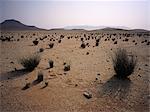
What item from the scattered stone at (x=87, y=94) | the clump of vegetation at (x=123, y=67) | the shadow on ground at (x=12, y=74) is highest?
the clump of vegetation at (x=123, y=67)

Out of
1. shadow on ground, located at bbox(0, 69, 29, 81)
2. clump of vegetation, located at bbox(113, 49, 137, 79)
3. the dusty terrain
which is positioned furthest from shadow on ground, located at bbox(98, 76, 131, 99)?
shadow on ground, located at bbox(0, 69, 29, 81)

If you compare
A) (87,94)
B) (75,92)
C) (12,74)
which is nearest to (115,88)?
(87,94)

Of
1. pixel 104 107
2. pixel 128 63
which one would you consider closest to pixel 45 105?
pixel 104 107

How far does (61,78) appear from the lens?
34.8 ft

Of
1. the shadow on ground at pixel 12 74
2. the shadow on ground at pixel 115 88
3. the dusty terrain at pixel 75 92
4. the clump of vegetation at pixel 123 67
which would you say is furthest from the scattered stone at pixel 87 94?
the shadow on ground at pixel 12 74

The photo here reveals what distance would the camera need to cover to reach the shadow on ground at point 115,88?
27.3ft

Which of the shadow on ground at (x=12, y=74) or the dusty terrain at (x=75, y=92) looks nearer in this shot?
the dusty terrain at (x=75, y=92)

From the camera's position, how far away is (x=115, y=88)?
8898mm

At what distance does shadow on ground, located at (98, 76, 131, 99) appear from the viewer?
8.33m

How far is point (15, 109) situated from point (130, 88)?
4278mm

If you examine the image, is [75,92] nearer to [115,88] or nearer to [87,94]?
[87,94]

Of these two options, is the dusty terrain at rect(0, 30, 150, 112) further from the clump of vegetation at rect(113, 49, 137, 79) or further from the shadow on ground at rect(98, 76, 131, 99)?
the clump of vegetation at rect(113, 49, 137, 79)

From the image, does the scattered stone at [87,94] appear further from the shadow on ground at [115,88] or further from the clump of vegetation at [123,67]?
the clump of vegetation at [123,67]

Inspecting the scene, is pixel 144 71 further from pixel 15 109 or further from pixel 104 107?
pixel 15 109
